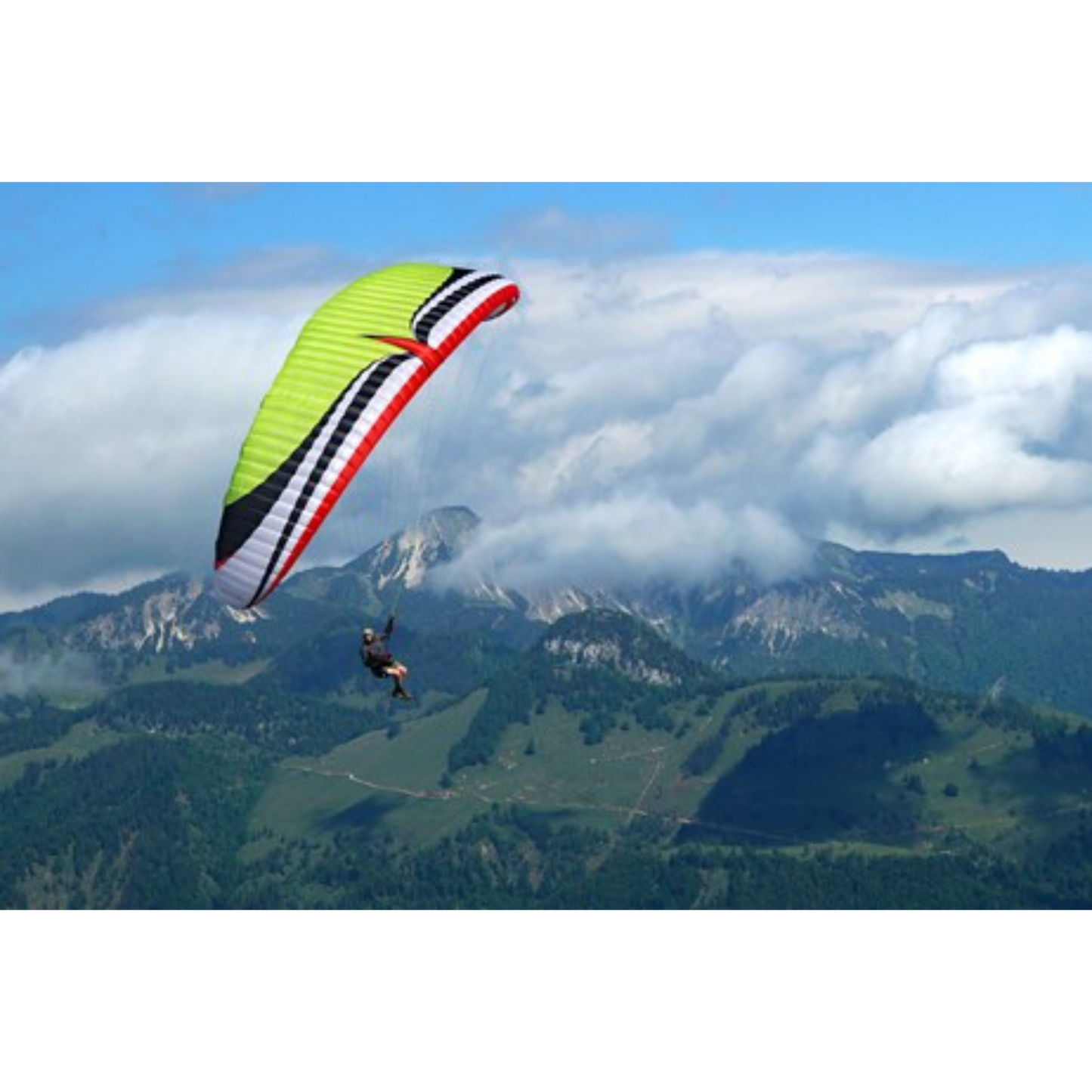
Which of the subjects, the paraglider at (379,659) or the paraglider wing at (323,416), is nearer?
the paraglider wing at (323,416)

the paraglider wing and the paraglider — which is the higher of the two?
the paraglider wing

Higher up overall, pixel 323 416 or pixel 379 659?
pixel 323 416

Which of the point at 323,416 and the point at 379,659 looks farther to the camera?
the point at 379,659

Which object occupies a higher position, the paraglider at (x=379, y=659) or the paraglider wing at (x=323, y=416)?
the paraglider wing at (x=323, y=416)

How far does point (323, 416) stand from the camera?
182 feet

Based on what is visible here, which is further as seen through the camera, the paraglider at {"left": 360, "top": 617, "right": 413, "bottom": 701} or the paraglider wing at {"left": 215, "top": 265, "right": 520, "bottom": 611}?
the paraglider at {"left": 360, "top": 617, "right": 413, "bottom": 701}

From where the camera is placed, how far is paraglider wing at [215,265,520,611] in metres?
53.7

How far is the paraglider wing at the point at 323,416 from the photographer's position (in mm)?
53656
